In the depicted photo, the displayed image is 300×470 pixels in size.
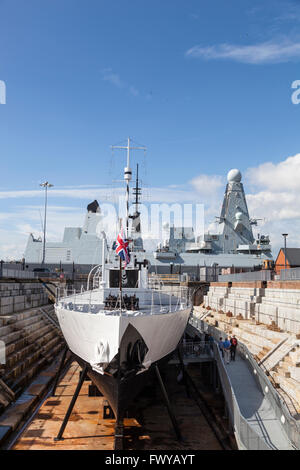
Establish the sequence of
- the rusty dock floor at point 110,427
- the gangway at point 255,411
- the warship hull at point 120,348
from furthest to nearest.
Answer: the rusty dock floor at point 110,427 → the warship hull at point 120,348 → the gangway at point 255,411

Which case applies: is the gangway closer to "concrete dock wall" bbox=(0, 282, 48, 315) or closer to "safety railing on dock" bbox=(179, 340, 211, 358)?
"safety railing on dock" bbox=(179, 340, 211, 358)

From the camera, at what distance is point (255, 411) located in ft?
34.0

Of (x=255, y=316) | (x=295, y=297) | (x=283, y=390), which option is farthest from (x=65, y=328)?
(x=255, y=316)

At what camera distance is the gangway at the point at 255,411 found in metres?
8.43

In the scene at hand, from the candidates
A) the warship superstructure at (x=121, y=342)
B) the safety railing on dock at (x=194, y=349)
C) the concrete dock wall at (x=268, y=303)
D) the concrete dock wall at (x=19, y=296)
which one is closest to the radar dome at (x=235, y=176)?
the concrete dock wall at (x=268, y=303)

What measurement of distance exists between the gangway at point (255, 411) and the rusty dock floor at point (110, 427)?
160 centimetres

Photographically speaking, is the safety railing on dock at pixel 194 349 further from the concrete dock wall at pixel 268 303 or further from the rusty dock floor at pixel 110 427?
the concrete dock wall at pixel 268 303

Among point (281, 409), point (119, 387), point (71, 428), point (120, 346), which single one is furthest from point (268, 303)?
point (71, 428)

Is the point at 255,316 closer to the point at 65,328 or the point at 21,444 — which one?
the point at 65,328

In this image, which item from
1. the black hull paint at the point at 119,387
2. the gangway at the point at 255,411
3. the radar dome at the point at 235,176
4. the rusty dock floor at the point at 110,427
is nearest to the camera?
the gangway at the point at 255,411

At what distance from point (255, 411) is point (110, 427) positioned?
16.7ft

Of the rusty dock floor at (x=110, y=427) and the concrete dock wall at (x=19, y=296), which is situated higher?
the concrete dock wall at (x=19, y=296)
